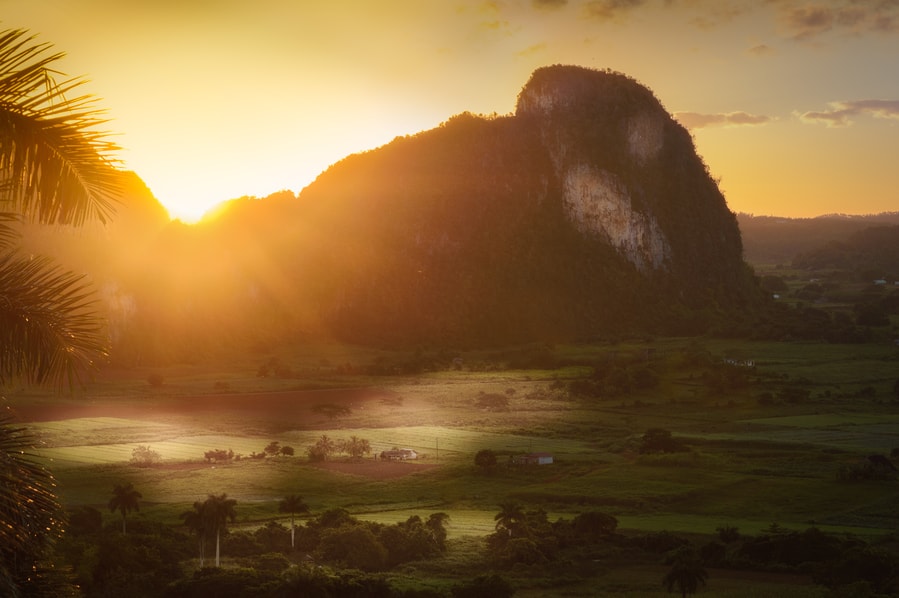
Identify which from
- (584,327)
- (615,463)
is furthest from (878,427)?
(584,327)

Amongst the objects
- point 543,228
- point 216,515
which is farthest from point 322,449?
point 543,228

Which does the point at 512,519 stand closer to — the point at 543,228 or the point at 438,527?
the point at 438,527

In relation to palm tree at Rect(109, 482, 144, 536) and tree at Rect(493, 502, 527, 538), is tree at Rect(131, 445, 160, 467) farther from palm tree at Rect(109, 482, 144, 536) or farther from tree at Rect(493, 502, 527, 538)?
tree at Rect(493, 502, 527, 538)

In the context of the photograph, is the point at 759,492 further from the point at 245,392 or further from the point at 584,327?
the point at 584,327

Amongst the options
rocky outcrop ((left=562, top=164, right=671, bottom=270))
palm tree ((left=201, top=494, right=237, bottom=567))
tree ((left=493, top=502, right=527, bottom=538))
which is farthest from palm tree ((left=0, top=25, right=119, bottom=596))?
rocky outcrop ((left=562, top=164, right=671, bottom=270))

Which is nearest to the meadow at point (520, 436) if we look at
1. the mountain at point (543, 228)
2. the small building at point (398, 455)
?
the small building at point (398, 455)
